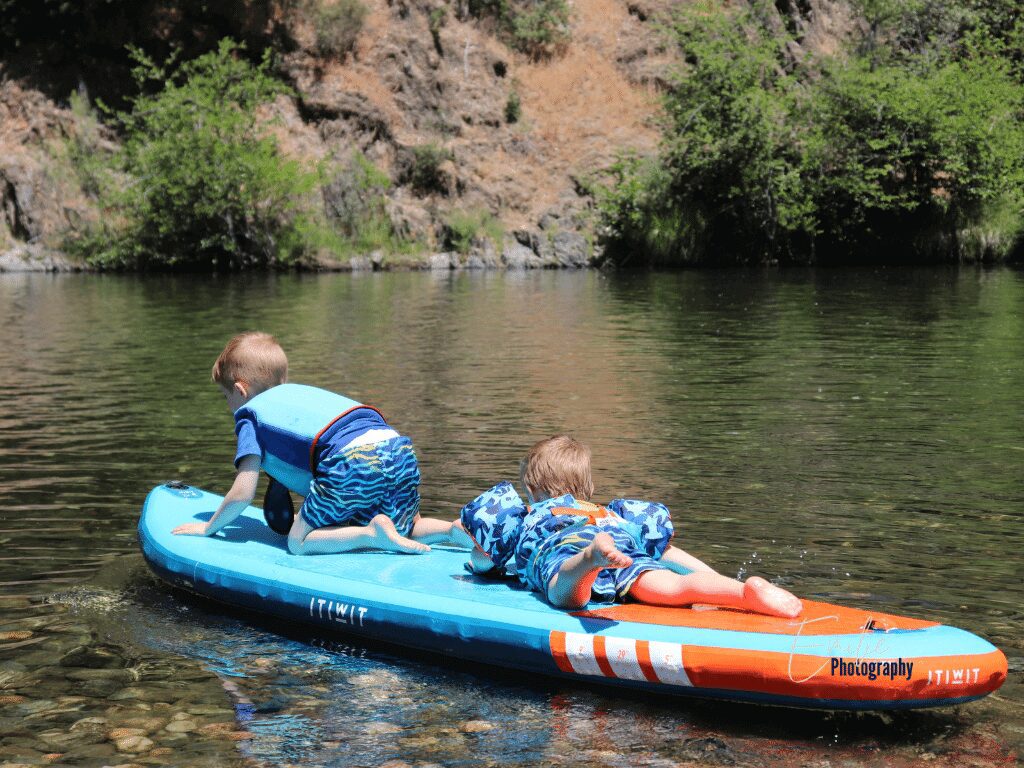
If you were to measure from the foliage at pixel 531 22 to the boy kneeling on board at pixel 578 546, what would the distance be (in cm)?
4043

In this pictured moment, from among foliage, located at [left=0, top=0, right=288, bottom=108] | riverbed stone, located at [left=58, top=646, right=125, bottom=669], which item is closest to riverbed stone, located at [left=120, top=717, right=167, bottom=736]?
riverbed stone, located at [left=58, top=646, right=125, bottom=669]

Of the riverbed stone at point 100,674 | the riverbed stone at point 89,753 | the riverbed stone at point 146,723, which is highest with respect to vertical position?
the riverbed stone at point 100,674

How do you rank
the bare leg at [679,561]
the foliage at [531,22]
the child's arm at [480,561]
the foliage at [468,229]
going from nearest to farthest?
1. the bare leg at [679,561]
2. the child's arm at [480,561]
3. the foliage at [468,229]
4. the foliage at [531,22]

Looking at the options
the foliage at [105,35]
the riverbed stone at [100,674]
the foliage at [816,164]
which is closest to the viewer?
the riverbed stone at [100,674]

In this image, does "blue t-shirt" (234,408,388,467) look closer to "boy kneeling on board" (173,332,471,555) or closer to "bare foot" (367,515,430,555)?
"boy kneeling on board" (173,332,471,555)

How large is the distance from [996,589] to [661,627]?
6.61 feet

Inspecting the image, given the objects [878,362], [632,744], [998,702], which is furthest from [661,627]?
[878,362]

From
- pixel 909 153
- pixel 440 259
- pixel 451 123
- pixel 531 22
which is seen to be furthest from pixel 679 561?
pixel 531 22

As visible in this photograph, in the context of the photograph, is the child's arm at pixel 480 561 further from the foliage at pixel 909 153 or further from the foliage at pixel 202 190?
the foliage at pixel 909 153

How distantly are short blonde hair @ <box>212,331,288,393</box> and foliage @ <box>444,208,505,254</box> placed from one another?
32033 mm

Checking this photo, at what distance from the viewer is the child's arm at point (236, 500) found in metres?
5.71

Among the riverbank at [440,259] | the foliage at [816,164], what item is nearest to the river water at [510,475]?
the foliage at [816,164]

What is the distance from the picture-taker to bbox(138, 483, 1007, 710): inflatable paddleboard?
13.8 ft

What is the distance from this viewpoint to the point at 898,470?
8359 millimetres
